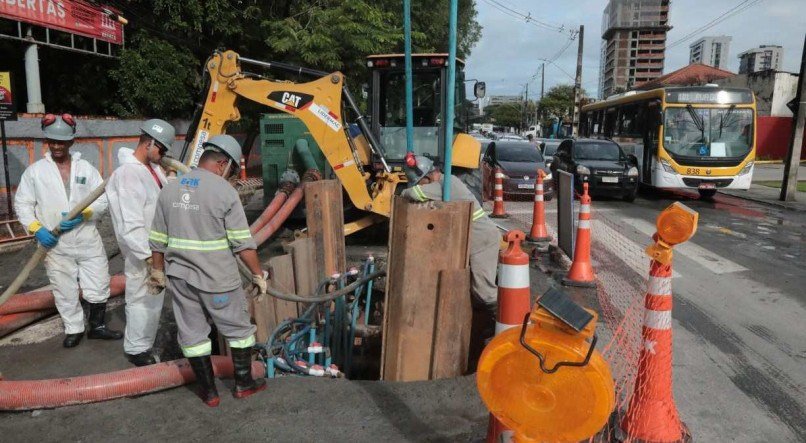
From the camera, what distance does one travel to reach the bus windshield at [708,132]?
583 inches

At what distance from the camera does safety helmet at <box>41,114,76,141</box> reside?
4699 millimetres

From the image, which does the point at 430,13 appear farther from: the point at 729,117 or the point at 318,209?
the point at 318,209

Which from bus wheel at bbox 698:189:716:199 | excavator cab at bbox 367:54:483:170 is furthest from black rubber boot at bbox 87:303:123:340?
bus wheel at bbox 698:189:716:199

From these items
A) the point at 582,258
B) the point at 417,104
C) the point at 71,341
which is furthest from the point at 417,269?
the point at 417,104

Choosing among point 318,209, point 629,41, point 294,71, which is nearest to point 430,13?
point 294,71

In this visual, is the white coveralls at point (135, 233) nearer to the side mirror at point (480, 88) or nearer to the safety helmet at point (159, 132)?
the safety helmet at point (159, 132)

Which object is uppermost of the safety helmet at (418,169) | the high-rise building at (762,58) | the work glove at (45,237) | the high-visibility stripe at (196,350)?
the high-rise building at (762,58)

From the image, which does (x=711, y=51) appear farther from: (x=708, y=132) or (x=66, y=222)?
(x=66, y=222)

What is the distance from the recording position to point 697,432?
11.6ft

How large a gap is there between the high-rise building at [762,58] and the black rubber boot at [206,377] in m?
68.4

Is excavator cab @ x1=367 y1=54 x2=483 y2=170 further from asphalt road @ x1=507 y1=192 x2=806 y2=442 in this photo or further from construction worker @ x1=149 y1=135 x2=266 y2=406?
construction worker @ x1=149 y1=135 x2=266 y2=406

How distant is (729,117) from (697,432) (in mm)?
13685

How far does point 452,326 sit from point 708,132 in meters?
13.6

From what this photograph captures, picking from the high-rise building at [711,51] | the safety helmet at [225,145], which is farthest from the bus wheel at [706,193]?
the high-rise building at [711,51]
